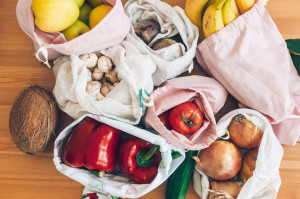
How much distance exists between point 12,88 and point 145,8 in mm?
454

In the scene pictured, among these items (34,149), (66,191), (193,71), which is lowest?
(66,191)

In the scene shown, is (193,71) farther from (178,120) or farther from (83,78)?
(83,78)

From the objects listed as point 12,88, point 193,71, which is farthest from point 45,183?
point 193,71

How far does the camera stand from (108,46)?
0.75 m

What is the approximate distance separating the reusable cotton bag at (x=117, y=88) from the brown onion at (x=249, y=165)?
0.32m

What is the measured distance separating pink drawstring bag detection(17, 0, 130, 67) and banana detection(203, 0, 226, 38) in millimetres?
211

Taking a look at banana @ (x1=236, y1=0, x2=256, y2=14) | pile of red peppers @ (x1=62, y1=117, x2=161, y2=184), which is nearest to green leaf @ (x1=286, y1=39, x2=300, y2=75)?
banana @ (x1=236, y1=0, x2=256, y2=14)

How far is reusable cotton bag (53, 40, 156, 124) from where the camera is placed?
27.2 inches

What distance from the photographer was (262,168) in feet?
2.34

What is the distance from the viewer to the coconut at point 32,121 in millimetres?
673

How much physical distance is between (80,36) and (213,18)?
34 cm

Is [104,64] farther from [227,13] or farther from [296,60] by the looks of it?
[296,60]

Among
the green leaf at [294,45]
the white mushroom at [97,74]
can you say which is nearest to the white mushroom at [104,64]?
the white mushroom at [97,74]

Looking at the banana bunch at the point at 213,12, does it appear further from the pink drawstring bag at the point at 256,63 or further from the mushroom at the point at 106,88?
the mushroom at the point at 106,88
